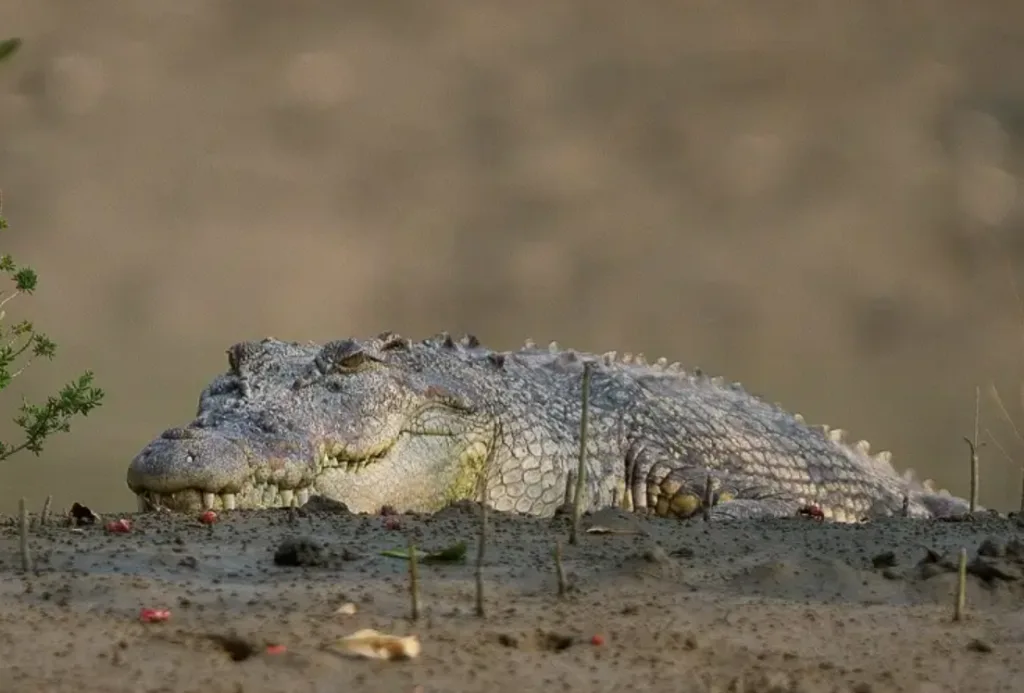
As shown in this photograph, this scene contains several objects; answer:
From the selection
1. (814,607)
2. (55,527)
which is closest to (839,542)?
(814,607)

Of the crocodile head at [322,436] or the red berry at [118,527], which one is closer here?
the red berry at [118,527]

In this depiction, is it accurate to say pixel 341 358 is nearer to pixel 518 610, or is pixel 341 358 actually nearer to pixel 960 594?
pixel 518 610

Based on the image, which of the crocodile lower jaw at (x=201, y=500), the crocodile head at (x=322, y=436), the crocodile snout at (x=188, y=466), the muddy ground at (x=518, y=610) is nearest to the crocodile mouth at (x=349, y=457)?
the crocodile head at (x=322, y=436)

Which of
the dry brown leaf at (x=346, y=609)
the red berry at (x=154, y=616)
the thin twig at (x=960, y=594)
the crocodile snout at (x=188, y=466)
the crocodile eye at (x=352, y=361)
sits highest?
the crocodile eye at (x=352, y=361)

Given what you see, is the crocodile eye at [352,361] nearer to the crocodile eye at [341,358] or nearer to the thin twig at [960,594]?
the crocodile eye at [341,358]

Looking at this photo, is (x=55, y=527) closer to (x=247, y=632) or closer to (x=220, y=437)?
(x=220, y=437)

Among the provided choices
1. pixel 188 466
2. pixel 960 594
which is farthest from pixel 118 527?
pixel 960 594

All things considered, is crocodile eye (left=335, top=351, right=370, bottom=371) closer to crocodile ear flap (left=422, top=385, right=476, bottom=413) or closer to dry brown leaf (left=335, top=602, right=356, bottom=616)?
crocodile ear flap (left=422, top=385, right=476, bottom=413)
